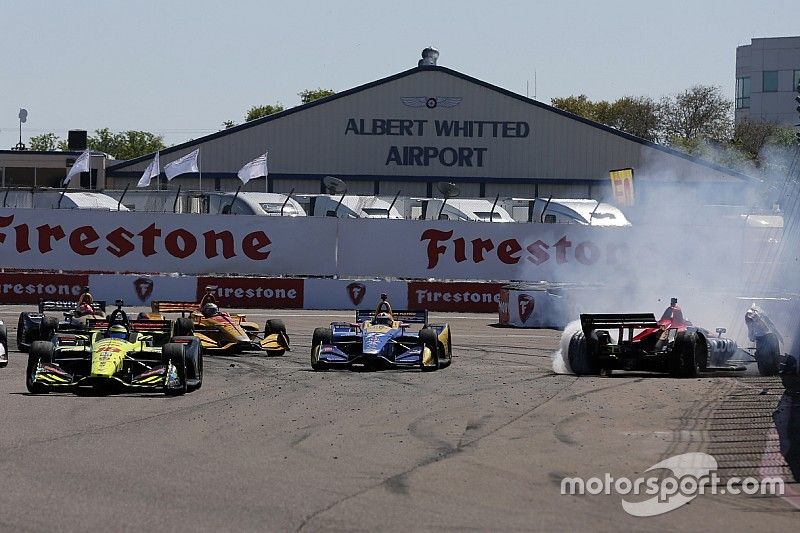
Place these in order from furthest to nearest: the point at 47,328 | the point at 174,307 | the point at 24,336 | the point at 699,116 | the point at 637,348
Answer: the point at 699,116 → the point at 174,307 → the point at 24,336 → the point at 47,328 → the point at 637,348

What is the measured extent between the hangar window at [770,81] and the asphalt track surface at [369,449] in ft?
279

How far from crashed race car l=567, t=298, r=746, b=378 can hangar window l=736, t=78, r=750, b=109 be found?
85530 mm

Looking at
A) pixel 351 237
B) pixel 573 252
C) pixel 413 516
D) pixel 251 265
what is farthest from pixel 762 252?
pixel 413 516

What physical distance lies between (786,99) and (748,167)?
110 ft

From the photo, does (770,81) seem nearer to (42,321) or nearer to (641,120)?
(641,120)

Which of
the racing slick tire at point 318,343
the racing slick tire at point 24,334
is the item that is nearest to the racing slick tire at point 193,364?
the racing slick tire at point 318,343

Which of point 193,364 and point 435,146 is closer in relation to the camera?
point 193,364

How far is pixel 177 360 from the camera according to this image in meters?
16.2

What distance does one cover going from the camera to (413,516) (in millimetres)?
9031

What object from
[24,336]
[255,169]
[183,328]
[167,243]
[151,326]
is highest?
[255,169]

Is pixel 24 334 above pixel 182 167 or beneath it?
beneath

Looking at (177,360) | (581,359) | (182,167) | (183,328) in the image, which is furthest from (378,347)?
(182,167)

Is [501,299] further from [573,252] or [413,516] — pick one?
[413,516]

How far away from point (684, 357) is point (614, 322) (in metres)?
1.20
